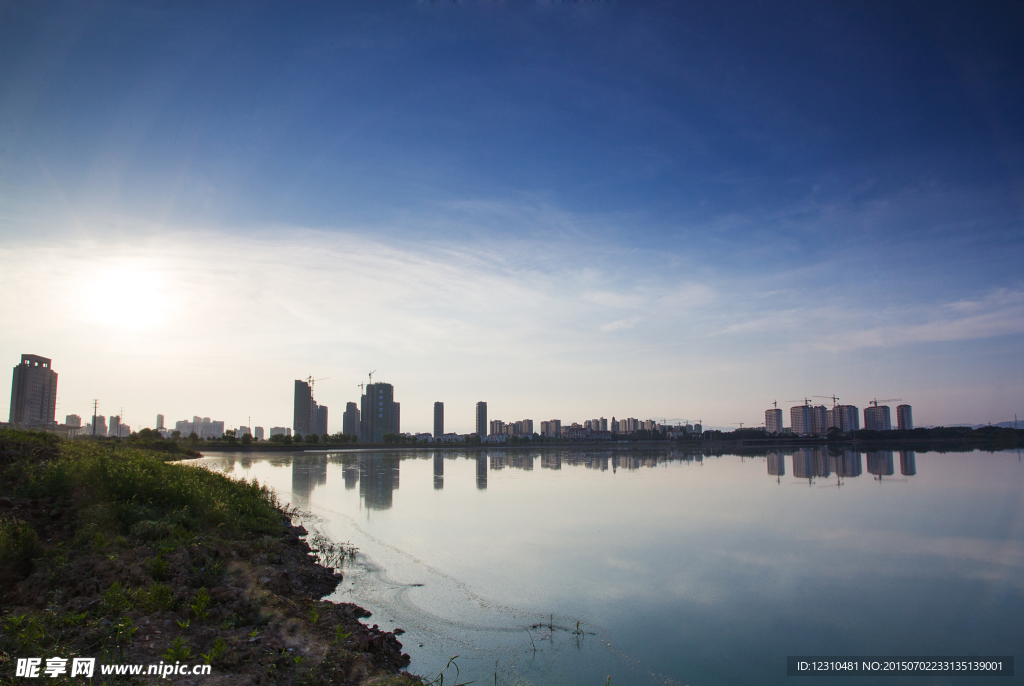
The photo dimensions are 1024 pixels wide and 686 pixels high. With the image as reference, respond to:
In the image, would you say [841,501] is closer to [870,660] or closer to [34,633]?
[870,660]

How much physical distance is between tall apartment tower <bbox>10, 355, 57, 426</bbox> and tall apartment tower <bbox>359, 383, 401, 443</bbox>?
93421 mm

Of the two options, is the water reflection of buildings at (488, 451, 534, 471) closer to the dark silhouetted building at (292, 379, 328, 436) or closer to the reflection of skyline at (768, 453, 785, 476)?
the reflection of skyline at (768, 453, 785, 476)

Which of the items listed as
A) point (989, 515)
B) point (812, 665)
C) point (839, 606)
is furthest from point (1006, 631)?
point (989, 515)

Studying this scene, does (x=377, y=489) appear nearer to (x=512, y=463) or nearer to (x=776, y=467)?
(x=512, y=463)

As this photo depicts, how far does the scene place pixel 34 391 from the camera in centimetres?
8212

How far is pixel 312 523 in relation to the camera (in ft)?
66.6

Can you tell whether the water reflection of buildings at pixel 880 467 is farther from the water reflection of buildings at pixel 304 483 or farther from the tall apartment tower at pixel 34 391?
the tall apartment tower at pixel 34 391

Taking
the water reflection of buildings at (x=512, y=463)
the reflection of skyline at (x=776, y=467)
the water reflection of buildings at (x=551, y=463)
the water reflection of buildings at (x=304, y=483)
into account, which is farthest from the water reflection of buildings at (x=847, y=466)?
the water reflection of buildings at (x=304, y=483)

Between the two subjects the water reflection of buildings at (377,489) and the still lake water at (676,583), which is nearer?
the still lake water at (676,583)

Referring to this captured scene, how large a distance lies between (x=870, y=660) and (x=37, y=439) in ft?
76.6

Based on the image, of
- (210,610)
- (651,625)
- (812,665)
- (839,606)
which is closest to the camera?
(210,610)

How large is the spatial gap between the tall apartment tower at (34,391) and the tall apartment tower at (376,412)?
93.4 m

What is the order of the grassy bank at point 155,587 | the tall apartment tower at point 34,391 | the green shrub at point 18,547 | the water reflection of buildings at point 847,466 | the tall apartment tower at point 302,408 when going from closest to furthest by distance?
the grassy bank at point 155,587 → the green shrub at point 18,547 → the water reflection of buildings at point 847,466 → the tall apartment tower at point 34,391 → the tall apartment tower at point 302,408

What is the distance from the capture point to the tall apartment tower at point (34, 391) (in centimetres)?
8025
